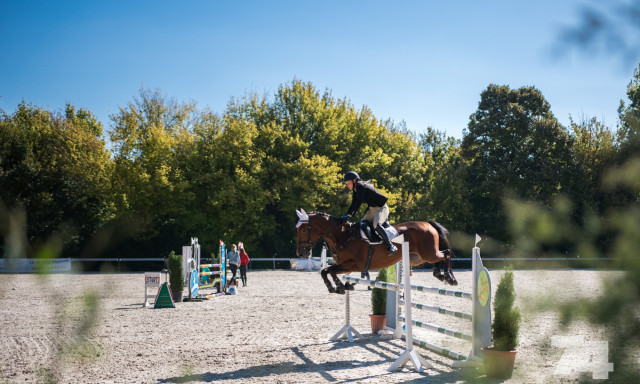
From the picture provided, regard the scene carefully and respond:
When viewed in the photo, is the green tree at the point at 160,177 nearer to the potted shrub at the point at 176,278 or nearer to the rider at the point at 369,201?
the potted shrub at the point at 176,278

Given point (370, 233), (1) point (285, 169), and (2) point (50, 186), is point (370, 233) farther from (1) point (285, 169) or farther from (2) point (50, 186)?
(1) point (285, 169)

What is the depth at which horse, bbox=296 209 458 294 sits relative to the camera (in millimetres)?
9008

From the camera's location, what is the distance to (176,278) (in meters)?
16.3

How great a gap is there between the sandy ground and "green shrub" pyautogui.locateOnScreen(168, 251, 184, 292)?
39.1 inches

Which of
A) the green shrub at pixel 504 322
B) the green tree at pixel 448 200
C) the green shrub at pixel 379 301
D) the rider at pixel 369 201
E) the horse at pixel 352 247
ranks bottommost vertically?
the green shrub at pixel 379 301

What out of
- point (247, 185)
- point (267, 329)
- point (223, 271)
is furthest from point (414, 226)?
point (247, 185)

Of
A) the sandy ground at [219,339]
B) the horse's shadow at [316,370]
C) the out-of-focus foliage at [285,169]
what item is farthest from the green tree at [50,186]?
the out-of-focus foliage at [285,169]

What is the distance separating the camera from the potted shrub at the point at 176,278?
16266mm

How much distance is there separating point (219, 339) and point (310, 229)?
100 inches

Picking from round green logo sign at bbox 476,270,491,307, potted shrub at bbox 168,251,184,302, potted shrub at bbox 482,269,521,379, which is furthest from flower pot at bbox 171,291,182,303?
potted shrub at bbox 482,269,521,379

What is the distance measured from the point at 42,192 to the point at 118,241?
1.14 m

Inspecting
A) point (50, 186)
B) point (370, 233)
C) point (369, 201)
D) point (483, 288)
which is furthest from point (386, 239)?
point (50, 186)

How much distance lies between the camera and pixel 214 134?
39750 mm

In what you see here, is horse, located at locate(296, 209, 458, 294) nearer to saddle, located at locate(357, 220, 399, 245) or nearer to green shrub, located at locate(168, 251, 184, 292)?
saddle, located at locate(357, 220, 399, 245)
